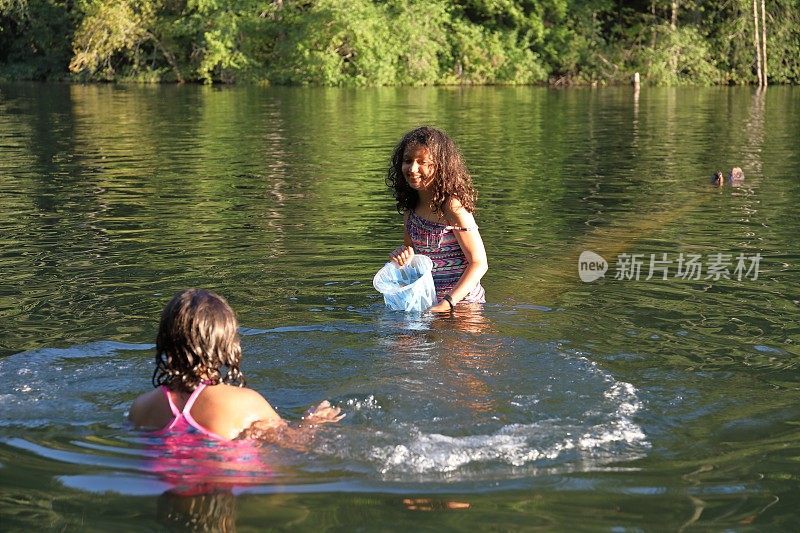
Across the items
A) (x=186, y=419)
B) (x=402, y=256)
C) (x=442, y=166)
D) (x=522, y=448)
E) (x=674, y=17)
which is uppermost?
(x=674, y=17)

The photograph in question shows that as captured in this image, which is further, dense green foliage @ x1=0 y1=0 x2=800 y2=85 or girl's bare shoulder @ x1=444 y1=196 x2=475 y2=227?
dense green foliage @ x1=0 y1=0 x2=800 y2=85

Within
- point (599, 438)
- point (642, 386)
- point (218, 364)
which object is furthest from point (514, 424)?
point (218, 364)

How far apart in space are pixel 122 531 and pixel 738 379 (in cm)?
350

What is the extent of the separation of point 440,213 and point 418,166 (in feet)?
1.37

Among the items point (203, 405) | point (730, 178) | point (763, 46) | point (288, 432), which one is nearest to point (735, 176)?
point (730, 178)

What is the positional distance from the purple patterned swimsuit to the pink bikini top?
2989mm

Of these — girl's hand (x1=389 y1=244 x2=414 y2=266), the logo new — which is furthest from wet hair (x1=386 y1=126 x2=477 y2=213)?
the logo new

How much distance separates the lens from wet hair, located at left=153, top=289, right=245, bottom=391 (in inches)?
178

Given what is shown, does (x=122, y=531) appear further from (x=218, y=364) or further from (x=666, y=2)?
(x=666, y=2)

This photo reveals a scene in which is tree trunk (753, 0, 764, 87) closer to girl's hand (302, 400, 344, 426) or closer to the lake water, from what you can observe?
the lake water

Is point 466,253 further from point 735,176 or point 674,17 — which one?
point 674,17

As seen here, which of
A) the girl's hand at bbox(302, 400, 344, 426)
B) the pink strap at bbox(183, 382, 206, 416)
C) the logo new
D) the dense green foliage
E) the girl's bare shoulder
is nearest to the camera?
the pink strap at bbox(183, 382, 206, 416)

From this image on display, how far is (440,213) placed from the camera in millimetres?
7301

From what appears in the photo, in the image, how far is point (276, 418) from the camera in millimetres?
4918
